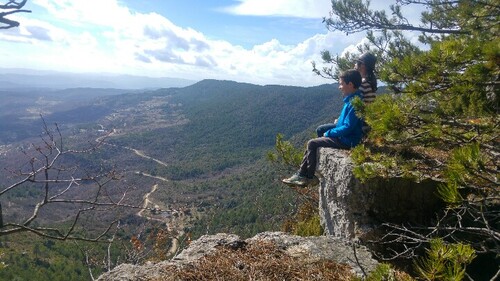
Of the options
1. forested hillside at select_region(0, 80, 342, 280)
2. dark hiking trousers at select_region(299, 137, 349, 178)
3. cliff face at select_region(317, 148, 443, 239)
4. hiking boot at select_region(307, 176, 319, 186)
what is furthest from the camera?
forested hillside at select_region(0, 80, 342, 280)

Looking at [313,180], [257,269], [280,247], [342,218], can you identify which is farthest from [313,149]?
[257,269]

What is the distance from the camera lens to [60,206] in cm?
8244

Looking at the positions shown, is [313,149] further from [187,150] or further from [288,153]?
[187,150]

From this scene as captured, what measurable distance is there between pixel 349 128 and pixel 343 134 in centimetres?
12

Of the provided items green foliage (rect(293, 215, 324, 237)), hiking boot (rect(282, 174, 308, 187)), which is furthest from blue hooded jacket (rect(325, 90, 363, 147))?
green foliage (rect(293, 215, 324, 237))

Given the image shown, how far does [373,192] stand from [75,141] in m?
111

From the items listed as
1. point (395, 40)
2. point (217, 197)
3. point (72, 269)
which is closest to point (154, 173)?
point (217, 197)

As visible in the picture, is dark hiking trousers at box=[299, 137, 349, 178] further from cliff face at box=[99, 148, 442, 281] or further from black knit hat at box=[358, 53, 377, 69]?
black knit hat at box=[358, 53, 377, 69]

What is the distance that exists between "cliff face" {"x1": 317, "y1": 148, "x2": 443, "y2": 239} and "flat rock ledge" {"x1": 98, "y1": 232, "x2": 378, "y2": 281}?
0.48 m

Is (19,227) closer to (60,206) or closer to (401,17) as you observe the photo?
(401,17)

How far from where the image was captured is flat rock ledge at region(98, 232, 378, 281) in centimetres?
307

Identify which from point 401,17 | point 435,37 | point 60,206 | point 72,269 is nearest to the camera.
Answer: point 435,37

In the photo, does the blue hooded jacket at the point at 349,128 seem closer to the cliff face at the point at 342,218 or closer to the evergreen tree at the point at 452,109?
the cliff face at the point at 342,218

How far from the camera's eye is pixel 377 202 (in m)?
4.03
